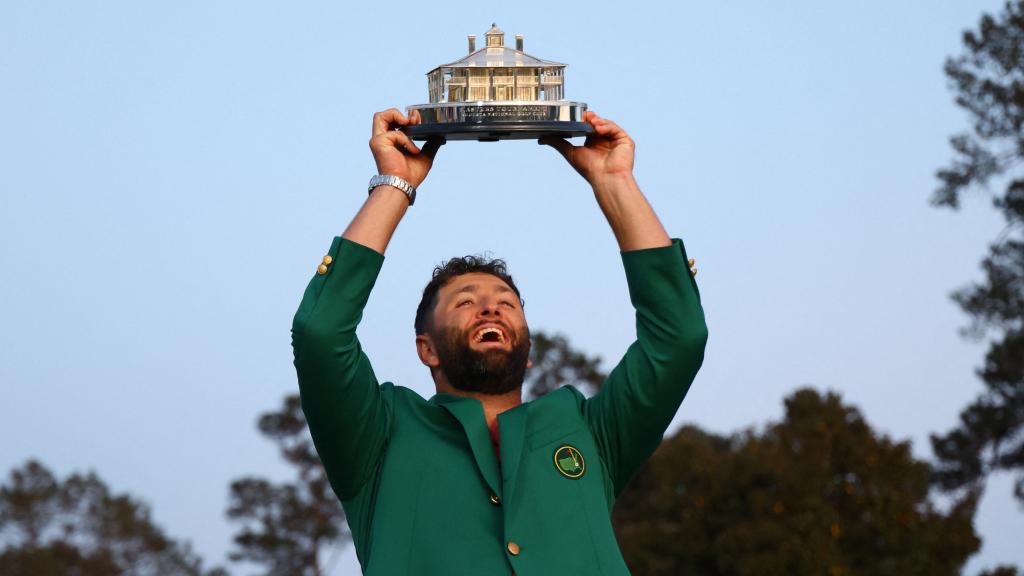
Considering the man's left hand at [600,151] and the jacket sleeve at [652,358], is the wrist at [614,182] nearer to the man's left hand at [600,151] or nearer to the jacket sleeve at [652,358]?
the man's left hand at [600,151]

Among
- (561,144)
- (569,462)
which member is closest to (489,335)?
(569,462)

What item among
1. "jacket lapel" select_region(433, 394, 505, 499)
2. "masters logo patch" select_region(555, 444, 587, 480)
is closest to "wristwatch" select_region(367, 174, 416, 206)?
"jacket lapel" select_region(433, 394, 505, 499)

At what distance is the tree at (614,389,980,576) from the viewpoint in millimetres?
24969

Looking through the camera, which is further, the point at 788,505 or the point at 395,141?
the point at 788,505

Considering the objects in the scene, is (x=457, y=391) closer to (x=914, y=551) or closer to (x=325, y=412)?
(x=325, y=412)

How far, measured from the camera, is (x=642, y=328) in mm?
7297

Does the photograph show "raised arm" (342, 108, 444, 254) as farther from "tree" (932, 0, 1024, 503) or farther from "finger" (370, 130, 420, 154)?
"tree" (932, 0, 1024, 503)

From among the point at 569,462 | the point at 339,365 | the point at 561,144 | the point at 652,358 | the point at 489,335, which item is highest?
the point at 561,144

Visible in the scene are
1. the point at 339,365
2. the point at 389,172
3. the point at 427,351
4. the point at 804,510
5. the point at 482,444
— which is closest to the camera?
the point at 339,365

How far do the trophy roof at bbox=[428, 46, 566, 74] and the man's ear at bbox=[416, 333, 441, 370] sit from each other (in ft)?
3.09

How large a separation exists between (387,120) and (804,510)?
19135mm

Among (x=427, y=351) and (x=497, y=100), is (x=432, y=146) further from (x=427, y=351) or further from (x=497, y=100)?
(x=427, y=351)

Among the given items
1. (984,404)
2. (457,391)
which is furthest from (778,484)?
(457,391)

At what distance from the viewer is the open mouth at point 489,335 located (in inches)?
285
